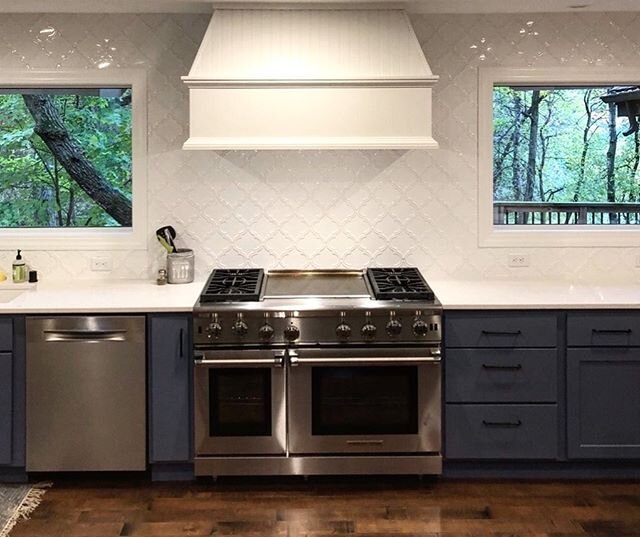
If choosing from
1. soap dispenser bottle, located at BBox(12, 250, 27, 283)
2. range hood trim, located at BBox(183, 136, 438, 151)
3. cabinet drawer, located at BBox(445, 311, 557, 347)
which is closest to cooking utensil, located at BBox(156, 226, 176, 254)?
range hood trim, located at BBox(183, 136, 438, 151)

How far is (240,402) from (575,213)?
2194mm

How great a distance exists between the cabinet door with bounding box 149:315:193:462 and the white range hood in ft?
2.86

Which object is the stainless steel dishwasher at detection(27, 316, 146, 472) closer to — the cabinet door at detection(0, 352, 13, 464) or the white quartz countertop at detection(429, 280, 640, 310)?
the cabinet door at detection(0, 352, 13, 464)

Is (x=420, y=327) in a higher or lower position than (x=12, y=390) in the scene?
higher

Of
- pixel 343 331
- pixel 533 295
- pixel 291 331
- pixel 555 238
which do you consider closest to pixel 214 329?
pixel 291 331

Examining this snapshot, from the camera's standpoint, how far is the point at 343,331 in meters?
3.90

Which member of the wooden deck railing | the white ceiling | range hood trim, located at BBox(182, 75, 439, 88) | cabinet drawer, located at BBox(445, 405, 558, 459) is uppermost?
the white ceiling

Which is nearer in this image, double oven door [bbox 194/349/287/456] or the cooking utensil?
double oven door [bbox 194/349/287/456]

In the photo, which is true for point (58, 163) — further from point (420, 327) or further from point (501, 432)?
point (501, 432)

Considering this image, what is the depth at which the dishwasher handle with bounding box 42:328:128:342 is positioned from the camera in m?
3.94

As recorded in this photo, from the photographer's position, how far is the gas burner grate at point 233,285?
3994mm

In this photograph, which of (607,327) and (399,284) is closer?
(607,327)

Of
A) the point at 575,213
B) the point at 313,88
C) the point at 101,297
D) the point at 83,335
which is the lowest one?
the point at 83,335

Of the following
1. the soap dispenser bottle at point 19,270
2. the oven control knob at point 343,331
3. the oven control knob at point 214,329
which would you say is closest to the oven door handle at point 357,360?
the oven control knob at point 343,331
